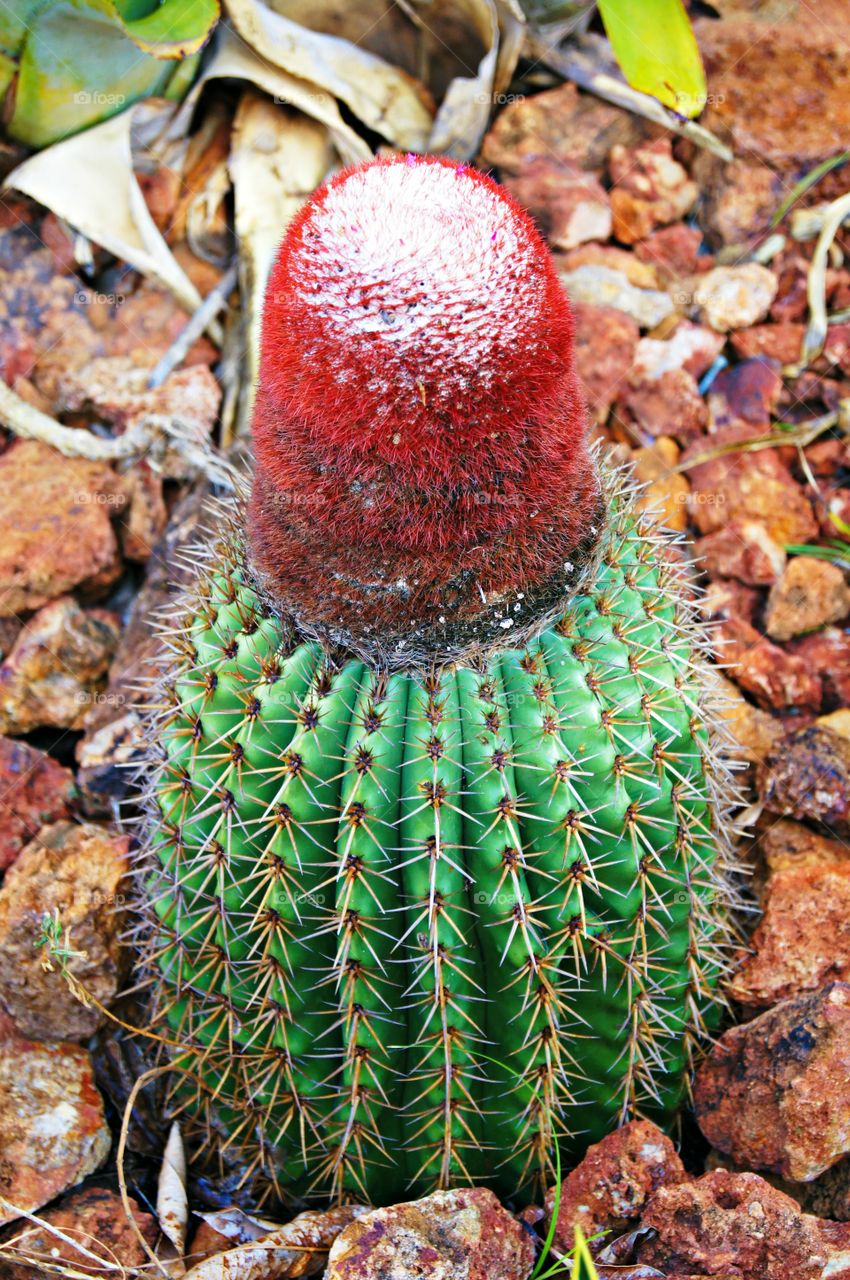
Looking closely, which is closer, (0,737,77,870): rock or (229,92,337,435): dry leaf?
(0,737,77,870): rock

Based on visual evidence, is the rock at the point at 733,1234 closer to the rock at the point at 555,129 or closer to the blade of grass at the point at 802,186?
the blade of grass at the point at 802,186

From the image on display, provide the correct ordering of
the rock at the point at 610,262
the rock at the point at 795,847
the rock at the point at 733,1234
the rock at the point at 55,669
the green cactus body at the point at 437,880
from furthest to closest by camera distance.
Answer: the rock at the point at 610,262 < the rock at the point at 55,669 < the rock at the point at 795,847 < the green cactus body at the point at 437,880 < the rock at the point at 733,1234

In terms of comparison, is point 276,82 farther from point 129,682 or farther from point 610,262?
point 129,682

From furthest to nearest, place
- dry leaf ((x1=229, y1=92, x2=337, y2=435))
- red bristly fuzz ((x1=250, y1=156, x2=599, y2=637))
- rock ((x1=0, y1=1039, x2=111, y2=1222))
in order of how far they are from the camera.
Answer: dry leaf ((x1=229, y1=92, x2=337, y2=435)) → rock ((x1=0, y1=1039, x2=111, y2=1222)) → red bristly fuzz ((x1=250, y1=156, x2=599, y2=637))

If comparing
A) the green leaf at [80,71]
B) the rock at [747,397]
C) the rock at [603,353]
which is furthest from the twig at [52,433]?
the rock at [747,397]

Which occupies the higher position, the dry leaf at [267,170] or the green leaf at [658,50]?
the green leaf at [658,50]

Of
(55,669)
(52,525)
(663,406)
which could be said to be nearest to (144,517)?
(52,525)

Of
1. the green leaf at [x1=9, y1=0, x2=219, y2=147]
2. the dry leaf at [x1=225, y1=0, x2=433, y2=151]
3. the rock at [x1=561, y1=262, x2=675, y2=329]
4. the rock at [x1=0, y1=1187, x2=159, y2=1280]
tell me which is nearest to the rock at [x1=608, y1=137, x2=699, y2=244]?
the rock at [x1=561, y1=262, x2=675, y2=329]

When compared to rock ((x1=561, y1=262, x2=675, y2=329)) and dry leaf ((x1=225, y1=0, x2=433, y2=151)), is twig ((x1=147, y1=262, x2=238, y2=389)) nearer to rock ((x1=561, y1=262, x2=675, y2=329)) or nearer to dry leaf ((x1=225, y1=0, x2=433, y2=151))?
dry leaf ((x1=225, y1=0, x2=433, y2=151))
